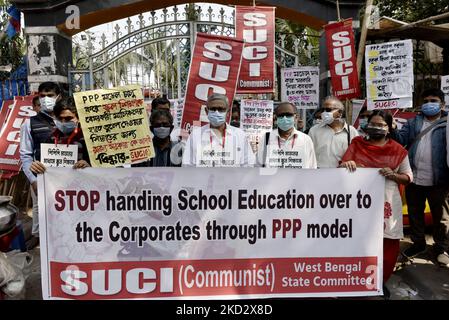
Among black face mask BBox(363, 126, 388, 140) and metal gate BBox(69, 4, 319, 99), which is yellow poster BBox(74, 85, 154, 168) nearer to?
black face mask BBox(363, 126, 388, 140)

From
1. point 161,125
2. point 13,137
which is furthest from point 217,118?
point 13,137

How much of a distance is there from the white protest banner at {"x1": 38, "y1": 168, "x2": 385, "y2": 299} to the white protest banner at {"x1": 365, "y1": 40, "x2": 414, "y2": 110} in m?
1.99

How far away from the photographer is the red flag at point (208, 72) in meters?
3.73

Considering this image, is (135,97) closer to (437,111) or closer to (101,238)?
(101,238)

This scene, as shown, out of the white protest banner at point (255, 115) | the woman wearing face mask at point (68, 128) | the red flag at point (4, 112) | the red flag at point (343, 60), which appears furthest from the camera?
the red flag at point (4, 112)

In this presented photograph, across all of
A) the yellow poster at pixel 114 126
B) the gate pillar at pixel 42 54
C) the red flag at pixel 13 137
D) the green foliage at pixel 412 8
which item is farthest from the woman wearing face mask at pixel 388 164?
the green foliage at pixel 412 8

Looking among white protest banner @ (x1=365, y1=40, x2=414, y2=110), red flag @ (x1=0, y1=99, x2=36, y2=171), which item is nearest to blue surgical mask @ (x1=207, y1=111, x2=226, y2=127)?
white protest banner @ (x1=365, y1=40, x2=414, y2=110)

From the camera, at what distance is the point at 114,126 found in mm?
3033

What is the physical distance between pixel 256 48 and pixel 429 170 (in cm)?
217

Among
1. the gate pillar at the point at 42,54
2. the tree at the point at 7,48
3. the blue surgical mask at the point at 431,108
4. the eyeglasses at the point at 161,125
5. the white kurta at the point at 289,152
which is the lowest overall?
the white kurta at the point at 289,152

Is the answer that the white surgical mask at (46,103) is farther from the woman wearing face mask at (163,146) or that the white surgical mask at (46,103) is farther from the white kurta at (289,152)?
the white kurta at (289,152)

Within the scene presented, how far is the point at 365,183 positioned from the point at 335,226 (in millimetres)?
388

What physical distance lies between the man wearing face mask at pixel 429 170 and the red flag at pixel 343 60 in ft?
3.42

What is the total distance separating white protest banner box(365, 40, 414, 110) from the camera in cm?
452
